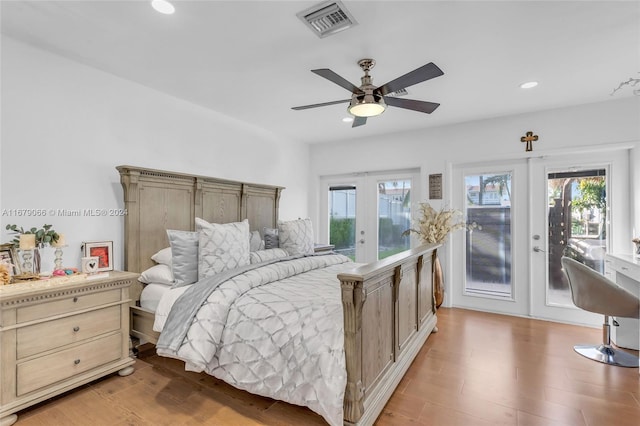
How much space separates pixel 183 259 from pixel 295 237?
1.36 m

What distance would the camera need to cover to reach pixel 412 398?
2.23 m

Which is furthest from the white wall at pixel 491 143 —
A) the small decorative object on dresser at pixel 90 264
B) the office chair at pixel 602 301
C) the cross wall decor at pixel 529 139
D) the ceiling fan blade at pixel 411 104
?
the small decorative object on dresser at pixel 90 264

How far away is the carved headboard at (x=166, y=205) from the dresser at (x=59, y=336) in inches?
17.2

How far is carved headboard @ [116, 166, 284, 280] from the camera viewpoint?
2.90m

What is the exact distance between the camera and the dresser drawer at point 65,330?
2.02 metres

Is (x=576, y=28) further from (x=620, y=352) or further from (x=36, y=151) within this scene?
(x=36, y=151)

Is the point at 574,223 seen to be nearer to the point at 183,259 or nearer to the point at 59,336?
the point at 183,259

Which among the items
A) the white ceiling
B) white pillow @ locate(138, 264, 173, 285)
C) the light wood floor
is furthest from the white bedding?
the white ceiling

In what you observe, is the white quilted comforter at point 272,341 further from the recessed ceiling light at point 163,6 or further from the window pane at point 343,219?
the window pane at point 343,219

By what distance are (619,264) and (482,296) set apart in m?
1.56

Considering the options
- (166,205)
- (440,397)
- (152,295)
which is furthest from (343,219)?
(440,397)

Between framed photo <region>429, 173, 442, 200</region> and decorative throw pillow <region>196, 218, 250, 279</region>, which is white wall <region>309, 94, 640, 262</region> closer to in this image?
framed photo <region>429, 173, 442, 200</region>

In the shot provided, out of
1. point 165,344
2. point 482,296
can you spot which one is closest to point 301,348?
point 165,344

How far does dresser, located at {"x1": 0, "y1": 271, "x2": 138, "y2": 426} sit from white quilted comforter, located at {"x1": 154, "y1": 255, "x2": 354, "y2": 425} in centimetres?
39
